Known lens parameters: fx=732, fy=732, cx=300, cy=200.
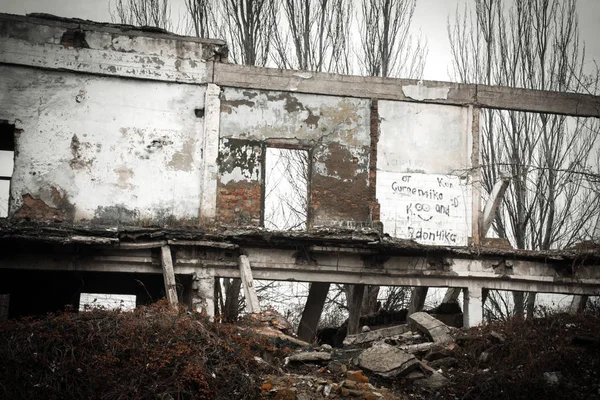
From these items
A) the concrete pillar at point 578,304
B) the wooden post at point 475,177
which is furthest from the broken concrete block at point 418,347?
the concrete pillar at point 578,304

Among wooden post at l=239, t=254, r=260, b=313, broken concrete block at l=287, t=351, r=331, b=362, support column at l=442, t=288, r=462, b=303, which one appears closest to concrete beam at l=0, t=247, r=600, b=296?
wooden post at l=239, t=254, r=260, b=313

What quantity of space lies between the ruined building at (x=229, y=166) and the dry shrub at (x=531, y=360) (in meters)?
3.46

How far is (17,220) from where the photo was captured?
43.7ft

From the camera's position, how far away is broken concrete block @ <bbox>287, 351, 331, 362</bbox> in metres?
10.4

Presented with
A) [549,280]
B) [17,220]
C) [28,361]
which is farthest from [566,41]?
[28,361]

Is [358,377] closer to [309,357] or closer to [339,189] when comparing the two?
[309,357]

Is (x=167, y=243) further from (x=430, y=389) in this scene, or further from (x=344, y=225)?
(x=430, y=389)

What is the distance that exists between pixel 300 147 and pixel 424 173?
2.74 m

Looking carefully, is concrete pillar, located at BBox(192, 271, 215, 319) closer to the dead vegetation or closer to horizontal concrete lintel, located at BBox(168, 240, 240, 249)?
horizontal concrete lintel, located at BBox(168, 240, 240, 249)

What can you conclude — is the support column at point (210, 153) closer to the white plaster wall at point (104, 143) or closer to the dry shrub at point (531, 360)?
the white plaster wall at point (104, 143)

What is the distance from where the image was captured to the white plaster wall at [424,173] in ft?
50.9

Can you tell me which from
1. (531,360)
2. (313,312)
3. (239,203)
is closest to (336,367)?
(531,360)

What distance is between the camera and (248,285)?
1336 centimetres

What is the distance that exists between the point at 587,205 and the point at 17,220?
48.4 ft
